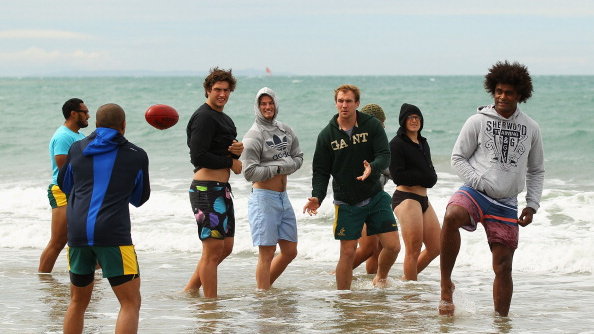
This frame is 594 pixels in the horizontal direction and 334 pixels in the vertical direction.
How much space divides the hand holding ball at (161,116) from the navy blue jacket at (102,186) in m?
1.71

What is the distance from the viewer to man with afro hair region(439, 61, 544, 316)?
646cm

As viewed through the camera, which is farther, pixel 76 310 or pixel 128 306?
pixel 76 310

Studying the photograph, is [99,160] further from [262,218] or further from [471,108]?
[471,108]

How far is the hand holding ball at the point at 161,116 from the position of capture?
7.11 m

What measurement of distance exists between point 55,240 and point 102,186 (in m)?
4.00

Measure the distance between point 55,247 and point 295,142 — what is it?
2874 millimetres

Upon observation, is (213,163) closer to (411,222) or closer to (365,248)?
(411,222)

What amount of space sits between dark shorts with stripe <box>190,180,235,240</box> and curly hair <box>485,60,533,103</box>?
2.33 meters

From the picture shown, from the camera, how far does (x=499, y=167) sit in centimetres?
647

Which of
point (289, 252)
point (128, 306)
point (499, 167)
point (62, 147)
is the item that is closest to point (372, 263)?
point (289, 252)

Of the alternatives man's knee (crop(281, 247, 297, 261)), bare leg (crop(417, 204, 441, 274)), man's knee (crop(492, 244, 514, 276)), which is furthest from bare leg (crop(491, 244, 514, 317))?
man's knee (crop(281, 247, 297, 261))

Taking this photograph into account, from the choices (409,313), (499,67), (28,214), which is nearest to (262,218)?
(409,313)

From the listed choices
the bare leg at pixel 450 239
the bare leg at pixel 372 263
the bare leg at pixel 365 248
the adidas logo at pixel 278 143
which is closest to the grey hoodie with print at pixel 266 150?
the adidas logo at pixel 278 143

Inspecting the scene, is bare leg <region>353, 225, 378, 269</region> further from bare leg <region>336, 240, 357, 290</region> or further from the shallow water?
bare leg <region>336, 240, 357, 290</region>
